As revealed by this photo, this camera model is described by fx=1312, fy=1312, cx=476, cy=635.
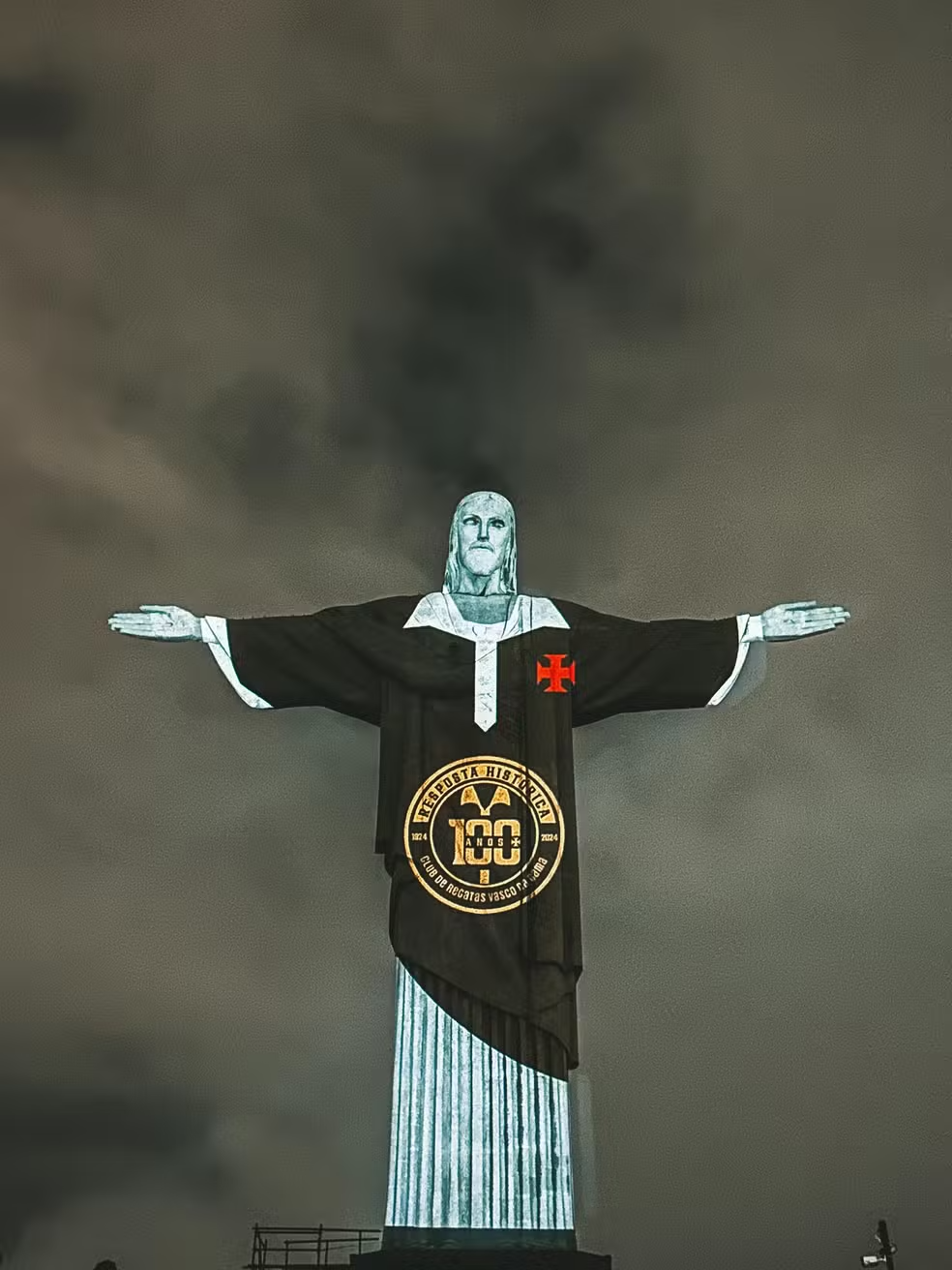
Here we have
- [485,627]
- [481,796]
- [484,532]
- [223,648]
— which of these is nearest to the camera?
[481,796]

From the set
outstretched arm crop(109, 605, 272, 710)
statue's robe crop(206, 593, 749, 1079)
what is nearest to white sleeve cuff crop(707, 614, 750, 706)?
statue's robe crop(206, 593, 749, 1079)

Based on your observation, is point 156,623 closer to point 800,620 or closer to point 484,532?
point 484,532

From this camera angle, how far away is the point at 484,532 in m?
8.90

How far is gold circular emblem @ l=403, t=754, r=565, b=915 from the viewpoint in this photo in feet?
26.1

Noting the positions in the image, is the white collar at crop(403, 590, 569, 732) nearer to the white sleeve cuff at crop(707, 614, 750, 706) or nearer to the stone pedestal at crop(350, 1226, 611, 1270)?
the white sleeve cuff at crop(707, 614, 750, 706)

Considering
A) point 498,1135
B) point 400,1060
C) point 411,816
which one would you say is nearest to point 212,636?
point 411,816

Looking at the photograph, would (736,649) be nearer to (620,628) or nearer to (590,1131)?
(620,628)

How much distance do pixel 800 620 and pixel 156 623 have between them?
4194mm

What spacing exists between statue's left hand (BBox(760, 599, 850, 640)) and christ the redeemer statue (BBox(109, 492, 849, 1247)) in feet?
0.05

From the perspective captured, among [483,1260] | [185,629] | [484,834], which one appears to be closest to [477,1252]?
[483,1260]

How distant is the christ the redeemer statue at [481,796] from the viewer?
736 cm

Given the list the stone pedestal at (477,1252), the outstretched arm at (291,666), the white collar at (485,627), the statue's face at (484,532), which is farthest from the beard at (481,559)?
the stone pedestal at (477,1252)

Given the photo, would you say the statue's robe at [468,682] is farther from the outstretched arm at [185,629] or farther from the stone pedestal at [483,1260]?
the stone pedestal at [483,1260]

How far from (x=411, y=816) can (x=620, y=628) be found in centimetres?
194
